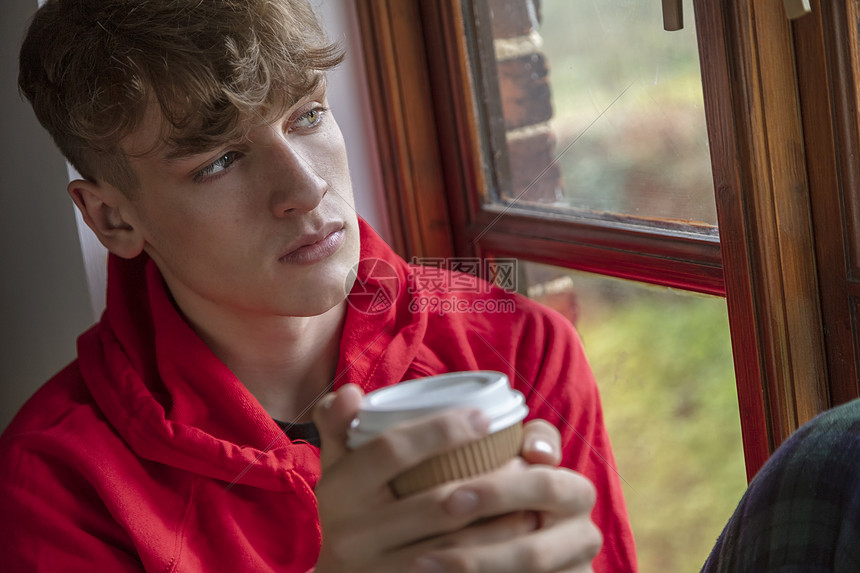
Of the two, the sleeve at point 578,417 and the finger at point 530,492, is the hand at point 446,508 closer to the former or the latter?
the finger at point 530,492

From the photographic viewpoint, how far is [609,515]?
0.95m

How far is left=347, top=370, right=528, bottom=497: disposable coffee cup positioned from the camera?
480mm

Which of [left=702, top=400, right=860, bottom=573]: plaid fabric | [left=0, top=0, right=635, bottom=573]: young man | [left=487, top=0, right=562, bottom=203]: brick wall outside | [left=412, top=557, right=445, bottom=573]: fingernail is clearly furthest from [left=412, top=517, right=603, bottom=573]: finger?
[left=487, top=0, right=562, bottom=203]: brick wall outside

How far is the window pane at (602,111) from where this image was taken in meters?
0.99

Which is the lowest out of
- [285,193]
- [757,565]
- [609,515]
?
[609,515]

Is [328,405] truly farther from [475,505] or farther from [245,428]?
[245,428]

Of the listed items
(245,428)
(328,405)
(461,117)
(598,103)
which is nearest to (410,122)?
(461,117)

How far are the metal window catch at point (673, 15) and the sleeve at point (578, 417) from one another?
359 mm

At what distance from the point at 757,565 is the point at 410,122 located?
979 millimetres

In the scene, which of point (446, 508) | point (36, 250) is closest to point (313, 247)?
point (446, 508)

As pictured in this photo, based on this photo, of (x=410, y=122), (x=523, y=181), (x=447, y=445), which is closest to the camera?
(x=447, y=445)

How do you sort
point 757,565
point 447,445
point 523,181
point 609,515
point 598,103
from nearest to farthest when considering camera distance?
1. point 447,445
2. point 757,565
3. point 609,515
4. point 598,103
5. point 523,181

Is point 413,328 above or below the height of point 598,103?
below

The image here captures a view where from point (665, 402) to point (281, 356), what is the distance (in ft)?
1.70
